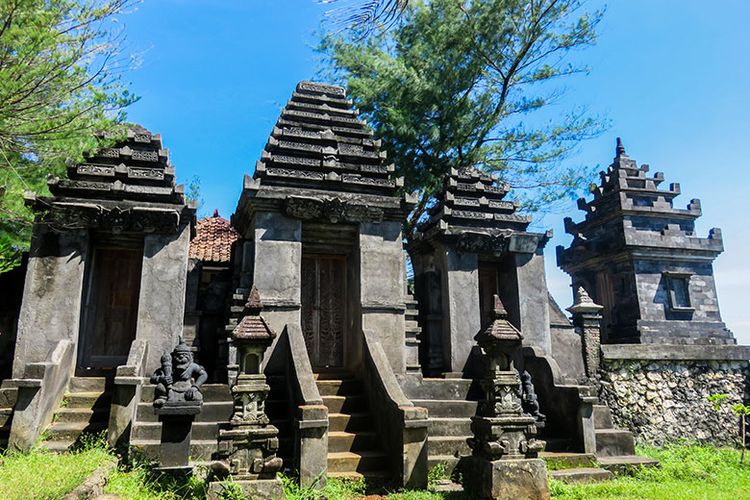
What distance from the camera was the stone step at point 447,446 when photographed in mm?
8250

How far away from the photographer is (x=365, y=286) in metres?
10.2

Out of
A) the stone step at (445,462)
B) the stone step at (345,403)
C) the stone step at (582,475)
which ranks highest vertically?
the stone step at (345,403)

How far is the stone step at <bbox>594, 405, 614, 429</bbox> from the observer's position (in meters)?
9.67

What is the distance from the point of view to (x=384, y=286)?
10.3m

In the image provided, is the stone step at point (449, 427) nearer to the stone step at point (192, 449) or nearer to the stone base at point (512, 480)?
the stone base at point (512, 480)

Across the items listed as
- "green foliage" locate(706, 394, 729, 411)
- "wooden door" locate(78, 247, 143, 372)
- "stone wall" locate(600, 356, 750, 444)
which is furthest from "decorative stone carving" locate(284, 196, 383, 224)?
"green foliage" locate(706, 394, 729, 411)

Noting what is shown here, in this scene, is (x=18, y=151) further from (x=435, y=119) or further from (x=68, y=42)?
(x=435, y=119)

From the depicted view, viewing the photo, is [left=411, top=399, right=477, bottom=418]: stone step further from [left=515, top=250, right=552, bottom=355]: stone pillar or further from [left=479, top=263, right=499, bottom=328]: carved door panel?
[left=479, top=263, right=499, bottom=328]: carved door panel

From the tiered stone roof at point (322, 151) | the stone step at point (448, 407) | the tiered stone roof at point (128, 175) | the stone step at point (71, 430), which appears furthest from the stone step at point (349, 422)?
the tiered stone roof at point (128, 175)

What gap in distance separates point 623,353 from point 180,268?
1047cm

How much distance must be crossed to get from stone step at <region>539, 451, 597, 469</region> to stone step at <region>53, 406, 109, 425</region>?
6.95 meters

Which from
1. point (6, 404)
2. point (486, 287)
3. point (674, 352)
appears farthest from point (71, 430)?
point (674, 352)

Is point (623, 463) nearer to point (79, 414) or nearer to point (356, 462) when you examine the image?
point (356, 462)

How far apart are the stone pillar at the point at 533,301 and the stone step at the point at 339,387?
155 inches
